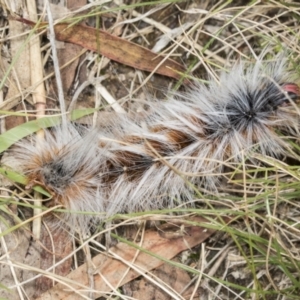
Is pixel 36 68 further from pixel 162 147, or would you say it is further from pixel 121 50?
pixel 162 147

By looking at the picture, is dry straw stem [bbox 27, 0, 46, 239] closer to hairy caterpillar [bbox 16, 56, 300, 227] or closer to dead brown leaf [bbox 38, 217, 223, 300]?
hairy caterpillar [bbox 16, 56, 300, 227]

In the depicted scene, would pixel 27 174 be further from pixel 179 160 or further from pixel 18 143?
pixel 179 160

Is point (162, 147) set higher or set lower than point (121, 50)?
lower

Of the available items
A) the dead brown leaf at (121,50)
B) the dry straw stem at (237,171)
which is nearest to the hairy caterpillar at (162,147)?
the dry straw stem at (237,171)

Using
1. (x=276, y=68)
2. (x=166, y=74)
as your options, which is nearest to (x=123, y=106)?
(x=166, y=74)

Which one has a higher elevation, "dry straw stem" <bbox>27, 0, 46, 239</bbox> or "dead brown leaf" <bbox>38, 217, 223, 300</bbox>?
"dry straw stem" <bbox>27, 0, 46, 239</bbox>

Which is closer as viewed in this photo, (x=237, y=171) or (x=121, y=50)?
(x=237, y=171)

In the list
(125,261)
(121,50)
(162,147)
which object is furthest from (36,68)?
(125,261)

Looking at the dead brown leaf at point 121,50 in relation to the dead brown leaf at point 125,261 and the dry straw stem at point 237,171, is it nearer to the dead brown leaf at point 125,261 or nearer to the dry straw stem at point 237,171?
the dry straw stem at point 237,171

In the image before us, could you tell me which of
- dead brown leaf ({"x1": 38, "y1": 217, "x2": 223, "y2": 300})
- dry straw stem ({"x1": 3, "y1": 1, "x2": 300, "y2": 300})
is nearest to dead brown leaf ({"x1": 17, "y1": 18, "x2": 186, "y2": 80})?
dry straw stem ({"x1": 3, "y1": 1, "x2": 300, "y2": 300})
